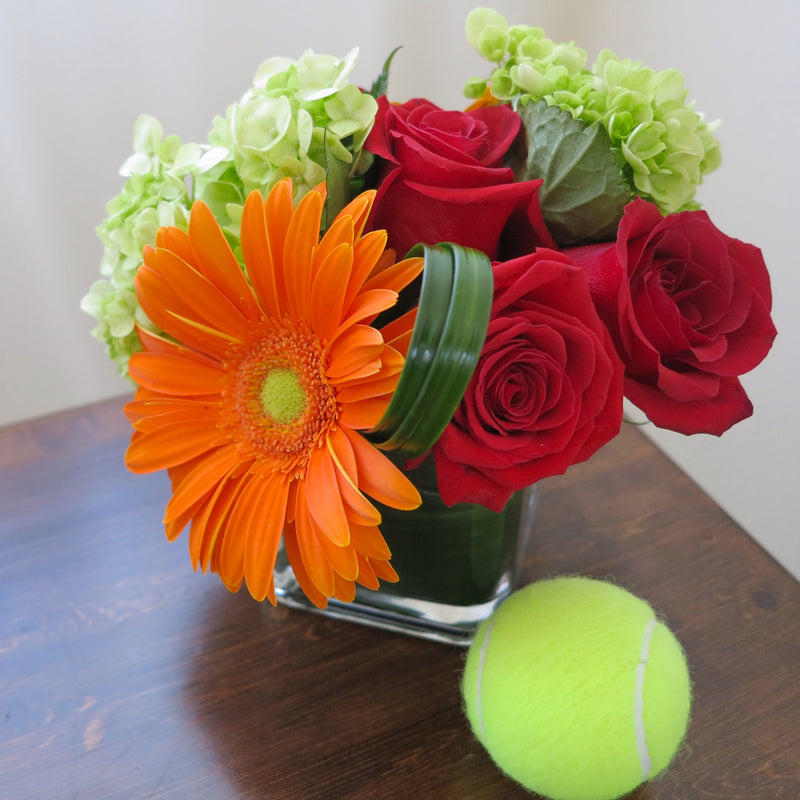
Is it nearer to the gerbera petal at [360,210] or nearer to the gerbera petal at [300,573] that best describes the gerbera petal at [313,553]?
the gerbera petal at [300,573]

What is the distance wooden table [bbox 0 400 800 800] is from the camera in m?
0.42

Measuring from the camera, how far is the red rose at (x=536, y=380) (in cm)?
33

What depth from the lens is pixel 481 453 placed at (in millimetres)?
333

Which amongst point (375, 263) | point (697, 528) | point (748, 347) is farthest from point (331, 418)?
point (697, 528)

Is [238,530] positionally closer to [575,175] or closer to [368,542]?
[368,542]

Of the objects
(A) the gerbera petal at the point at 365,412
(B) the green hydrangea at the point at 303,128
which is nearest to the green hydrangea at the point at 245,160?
(B) the green hydrangea at the point at 303,128

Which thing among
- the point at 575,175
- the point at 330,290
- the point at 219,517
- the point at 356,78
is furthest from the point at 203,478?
the point at 356,78

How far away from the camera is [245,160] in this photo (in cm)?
39

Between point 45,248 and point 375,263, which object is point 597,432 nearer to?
point 375,263

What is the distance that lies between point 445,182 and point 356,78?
752mm

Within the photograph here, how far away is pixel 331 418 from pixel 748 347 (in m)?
0.20

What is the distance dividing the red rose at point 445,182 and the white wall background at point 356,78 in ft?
1.69

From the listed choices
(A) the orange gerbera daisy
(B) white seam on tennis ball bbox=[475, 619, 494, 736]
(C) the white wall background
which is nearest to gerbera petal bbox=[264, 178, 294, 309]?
(A) the orange gerbera daisy

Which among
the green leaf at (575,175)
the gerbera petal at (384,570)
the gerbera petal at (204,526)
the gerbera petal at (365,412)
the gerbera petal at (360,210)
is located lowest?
the gerbera petal at (204,526)
